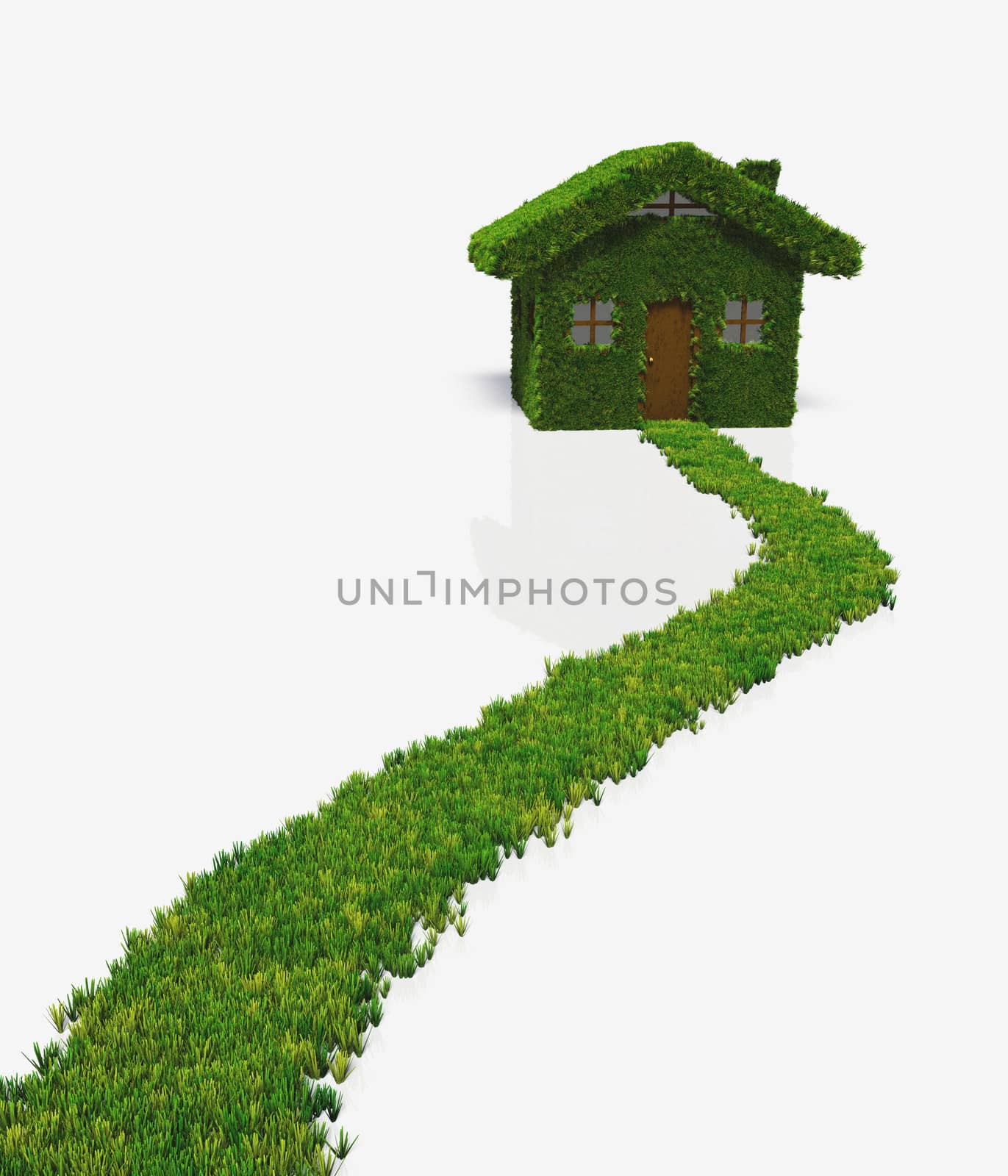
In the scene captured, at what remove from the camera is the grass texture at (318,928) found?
428 cm

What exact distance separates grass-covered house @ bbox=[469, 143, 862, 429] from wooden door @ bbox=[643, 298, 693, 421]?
19mm

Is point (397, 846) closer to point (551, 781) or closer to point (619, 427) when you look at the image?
point (551, 781)

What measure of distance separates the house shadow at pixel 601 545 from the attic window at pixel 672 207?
180 inches

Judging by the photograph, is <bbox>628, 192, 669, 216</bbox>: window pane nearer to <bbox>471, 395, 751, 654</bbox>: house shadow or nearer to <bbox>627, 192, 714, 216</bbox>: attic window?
<bbox>627, 192, 714, 216</bbox>: attic window

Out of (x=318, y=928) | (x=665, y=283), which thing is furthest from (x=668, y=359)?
(x=318, y=928)

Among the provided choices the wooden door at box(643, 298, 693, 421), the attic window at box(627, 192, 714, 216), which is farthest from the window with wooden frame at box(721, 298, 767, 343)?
the attic window at box(627, 192, 714, 216)

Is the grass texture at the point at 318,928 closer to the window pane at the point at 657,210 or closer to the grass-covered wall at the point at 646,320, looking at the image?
the grass-covered wall at the point at 646,320

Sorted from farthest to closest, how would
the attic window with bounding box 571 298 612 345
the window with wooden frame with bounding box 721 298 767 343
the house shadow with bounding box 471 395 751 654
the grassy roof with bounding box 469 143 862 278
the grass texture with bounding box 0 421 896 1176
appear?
the window with wooden frame with bounding box 721 298 767 343 → the attic window with bounding box 571 298 612 345 → the grassy roof with bounding box 469 143 862 278 → the house shadow with bounding box 471 395 751 654 → the grass texture with bounding box 0 421 896 1176

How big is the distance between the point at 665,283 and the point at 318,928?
14800 mm

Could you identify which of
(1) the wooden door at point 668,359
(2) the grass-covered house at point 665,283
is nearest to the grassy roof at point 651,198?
(2) the grass-covered house at point 665,283

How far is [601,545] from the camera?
12.1 m

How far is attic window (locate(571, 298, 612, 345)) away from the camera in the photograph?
1803 centimetres

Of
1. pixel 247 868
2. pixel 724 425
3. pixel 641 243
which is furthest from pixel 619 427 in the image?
pixel 247 868

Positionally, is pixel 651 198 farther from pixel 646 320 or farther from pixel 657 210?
pixel 646 320
